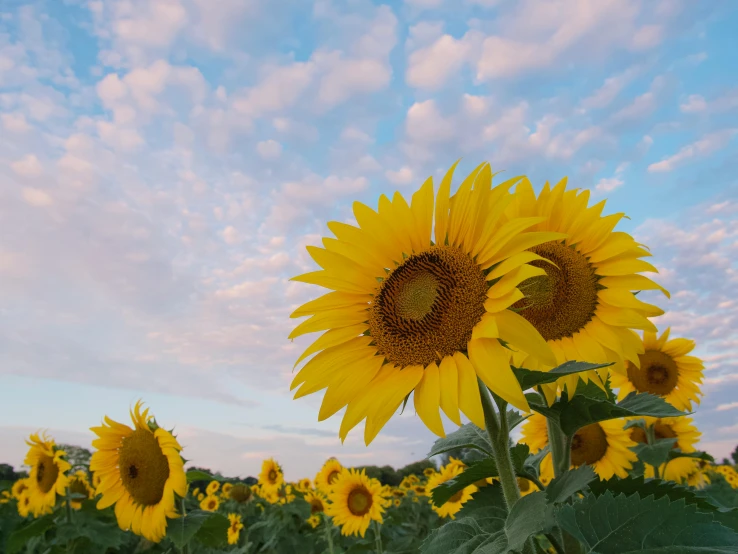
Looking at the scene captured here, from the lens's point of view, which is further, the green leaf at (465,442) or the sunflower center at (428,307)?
the green leaf at (465,442)

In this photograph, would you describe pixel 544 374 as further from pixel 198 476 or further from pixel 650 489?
pixel 198 476

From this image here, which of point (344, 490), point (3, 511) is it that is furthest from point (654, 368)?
point (3, 511)

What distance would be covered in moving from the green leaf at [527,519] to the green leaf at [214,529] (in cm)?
362

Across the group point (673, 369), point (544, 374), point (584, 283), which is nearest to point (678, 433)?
point (673, 369)

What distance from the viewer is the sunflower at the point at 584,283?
2.36 m

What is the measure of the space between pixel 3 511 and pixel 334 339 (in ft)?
45.3

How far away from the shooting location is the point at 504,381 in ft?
5.49

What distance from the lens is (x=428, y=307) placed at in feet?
6.74

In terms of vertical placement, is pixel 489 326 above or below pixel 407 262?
below

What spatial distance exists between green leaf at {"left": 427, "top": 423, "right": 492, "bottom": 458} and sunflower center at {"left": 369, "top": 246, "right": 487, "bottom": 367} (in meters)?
0.42

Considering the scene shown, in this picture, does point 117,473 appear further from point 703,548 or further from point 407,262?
point 703,548

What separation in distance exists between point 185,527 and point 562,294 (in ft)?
12.2

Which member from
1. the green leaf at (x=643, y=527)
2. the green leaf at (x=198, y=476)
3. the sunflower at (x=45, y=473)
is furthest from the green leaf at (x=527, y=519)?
the sunflower at (x=45, y=473)

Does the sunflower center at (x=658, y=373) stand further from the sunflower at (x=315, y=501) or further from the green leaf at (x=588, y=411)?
the sunflower at (x=315, y=501)
